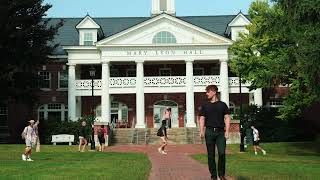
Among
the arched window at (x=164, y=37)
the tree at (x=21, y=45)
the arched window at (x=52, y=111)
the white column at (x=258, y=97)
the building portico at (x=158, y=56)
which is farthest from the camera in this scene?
the arched window at (x=52, y=111)

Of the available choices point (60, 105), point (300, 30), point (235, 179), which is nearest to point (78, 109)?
point (60, 105)

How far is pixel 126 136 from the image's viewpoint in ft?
129

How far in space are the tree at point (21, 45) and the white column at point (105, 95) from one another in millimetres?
7651

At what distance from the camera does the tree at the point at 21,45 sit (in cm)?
3288

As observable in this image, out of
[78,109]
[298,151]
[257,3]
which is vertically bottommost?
A: [298,151]

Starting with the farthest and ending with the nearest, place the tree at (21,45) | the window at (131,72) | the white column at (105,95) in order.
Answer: the window at (131,72) < the white column at (105,95) < the tree at (21,45)

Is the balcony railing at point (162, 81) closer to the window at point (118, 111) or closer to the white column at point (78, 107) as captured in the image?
the white column at point (78, 107)

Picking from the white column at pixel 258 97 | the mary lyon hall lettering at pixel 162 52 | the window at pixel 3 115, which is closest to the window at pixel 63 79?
the window at pixel 3 115

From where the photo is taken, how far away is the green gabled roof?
5031 centimetres

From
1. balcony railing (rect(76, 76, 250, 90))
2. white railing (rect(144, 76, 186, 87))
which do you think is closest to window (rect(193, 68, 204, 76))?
balcony railing (rect(76, 76, 250, 90))

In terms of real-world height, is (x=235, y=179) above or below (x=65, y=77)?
below

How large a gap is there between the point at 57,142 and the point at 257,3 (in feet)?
54.9

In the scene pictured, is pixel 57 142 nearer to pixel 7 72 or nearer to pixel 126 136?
pixel 126 136

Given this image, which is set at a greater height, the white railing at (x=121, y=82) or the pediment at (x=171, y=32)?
the pediment at (x=171, y=32)
